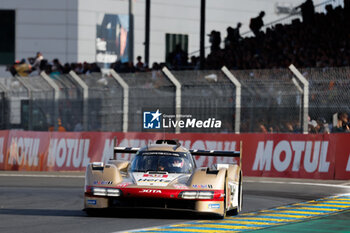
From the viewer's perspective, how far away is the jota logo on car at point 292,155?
69.4 feet

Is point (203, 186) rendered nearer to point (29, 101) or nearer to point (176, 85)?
point (176, 85)

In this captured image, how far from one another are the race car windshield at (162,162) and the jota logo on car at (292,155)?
861 centimetres

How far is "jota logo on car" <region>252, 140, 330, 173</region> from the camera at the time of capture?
21.2 m

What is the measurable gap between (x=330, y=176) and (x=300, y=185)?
1.91m

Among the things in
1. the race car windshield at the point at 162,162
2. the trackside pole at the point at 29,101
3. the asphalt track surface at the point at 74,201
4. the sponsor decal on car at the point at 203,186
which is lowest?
the asphalt track surface at the point at 74,201

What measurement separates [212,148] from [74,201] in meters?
8.38

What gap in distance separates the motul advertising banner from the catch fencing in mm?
365

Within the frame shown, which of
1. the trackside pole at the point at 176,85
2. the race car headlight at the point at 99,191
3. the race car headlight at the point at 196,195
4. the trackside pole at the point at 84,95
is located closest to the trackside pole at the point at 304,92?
the trackside pole at the point at 176,85

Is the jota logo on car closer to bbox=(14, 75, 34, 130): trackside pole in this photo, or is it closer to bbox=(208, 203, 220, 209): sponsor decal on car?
bbox=(14, 75, 34, 130): trackside pole

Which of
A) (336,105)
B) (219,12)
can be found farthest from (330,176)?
(219,12)

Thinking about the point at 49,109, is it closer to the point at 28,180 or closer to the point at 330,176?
the point at 28,180

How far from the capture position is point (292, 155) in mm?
21484

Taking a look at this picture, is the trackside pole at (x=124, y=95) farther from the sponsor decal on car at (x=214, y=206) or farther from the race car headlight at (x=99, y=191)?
the sponsor decal on car at (x=214, y=206)


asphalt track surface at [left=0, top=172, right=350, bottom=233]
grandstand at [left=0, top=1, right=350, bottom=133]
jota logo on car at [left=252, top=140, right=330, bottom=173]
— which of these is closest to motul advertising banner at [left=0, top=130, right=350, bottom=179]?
jota logo on car at [left=252, top=140, right=330, bottom=173]
